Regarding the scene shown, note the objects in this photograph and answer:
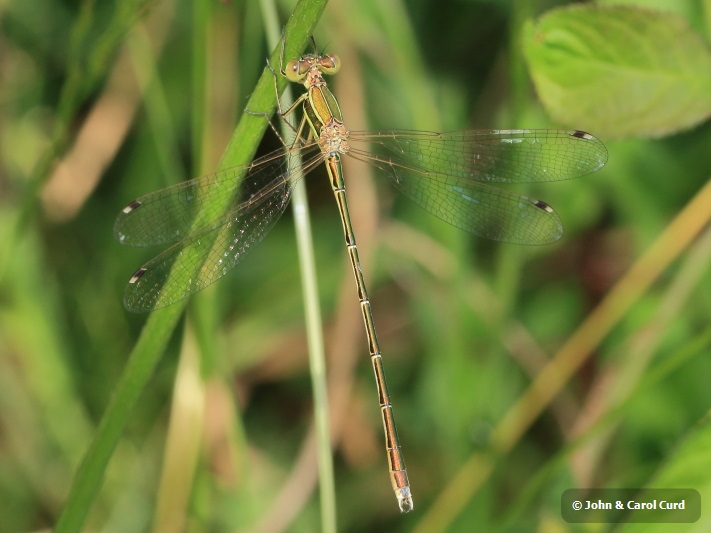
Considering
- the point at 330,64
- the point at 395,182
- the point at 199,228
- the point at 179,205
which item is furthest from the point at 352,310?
the point at 199,228

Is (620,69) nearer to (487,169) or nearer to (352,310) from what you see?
(487,169)

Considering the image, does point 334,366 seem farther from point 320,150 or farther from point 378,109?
point 378,109

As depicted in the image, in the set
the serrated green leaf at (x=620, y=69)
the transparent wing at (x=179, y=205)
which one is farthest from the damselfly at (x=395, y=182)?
the serrated green leaf at (x=620, y=69)

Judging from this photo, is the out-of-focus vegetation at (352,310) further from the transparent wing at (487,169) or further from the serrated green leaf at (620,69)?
the serrated green leaf at (620,69)

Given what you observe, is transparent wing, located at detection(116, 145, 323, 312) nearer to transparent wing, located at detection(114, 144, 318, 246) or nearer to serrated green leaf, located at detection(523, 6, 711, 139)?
transparent wing, located at detection(114, 144, 318, 246)

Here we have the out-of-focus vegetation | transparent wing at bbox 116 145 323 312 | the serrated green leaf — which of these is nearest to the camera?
transparent wing at bbox 116 145 323 312

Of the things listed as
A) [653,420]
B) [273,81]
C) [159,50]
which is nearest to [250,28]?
[159,50]

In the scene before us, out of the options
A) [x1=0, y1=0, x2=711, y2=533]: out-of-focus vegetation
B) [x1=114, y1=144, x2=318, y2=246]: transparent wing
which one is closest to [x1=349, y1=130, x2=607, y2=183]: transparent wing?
[x1=0, y1=0, x2=711, y2=533]: out-of-focus vegetation
